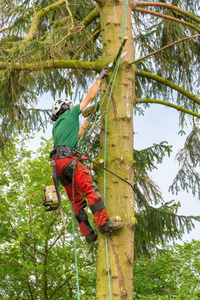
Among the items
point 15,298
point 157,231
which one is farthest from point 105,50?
point 15,298

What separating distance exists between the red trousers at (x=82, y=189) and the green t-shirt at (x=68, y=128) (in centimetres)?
23

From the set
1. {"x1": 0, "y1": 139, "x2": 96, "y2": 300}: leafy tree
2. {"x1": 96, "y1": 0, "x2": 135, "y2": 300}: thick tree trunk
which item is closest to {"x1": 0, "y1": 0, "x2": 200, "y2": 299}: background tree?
{"x1": 96, "y1": 0, "x2": 135, "y2": 300}: thick tree trunk

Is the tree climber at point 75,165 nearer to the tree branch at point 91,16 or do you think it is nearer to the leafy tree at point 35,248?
the tree branch at point 91,16

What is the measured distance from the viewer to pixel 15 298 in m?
10.3

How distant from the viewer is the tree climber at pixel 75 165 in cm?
414

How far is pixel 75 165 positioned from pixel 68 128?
20.0 inches

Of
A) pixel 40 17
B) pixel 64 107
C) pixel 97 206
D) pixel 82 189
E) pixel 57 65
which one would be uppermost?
pixel 40 17

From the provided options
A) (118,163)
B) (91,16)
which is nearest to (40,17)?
(91,16)

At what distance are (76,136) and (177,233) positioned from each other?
4.35m

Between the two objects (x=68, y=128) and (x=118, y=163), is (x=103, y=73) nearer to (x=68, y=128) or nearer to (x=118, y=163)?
(x=68, y=128)

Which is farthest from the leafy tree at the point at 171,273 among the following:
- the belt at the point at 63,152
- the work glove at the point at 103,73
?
the work glove at the point at 103,73

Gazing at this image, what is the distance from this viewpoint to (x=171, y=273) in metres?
6.86

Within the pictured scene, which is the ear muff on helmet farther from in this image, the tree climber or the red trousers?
the red trousers

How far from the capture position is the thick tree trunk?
397 cm
